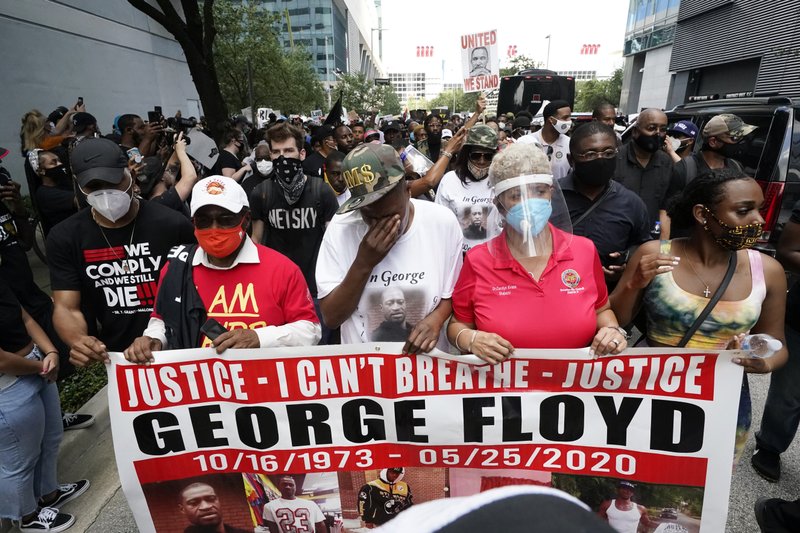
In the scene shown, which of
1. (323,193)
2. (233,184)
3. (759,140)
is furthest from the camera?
(759,140)

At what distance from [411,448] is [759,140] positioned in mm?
5014

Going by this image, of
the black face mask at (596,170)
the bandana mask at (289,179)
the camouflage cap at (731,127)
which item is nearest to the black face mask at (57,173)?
the bandana mask at (289,179)

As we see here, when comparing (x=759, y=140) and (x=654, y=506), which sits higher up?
(x=759, y=140)

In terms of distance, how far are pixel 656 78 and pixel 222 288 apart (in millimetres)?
43758

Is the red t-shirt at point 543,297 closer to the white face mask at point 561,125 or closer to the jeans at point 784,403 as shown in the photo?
the jeans at point 784,403

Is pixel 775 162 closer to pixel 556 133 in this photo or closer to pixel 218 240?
pixel 556 133

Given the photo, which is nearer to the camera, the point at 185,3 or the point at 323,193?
the point at 323,193

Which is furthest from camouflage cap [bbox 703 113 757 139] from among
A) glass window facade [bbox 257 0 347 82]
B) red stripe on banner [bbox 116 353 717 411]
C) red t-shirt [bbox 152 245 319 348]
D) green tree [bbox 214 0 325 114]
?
glass window facade [bbox 257 0 347 82]

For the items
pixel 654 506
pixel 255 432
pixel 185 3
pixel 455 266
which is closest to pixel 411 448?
pixel 255 432

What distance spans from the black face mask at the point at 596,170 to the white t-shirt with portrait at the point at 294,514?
2.47m

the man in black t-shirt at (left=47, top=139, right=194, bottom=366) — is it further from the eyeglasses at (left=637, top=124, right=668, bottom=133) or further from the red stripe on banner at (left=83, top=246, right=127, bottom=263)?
the eyeglasses at (left=637, top=124, right=668, bottom=133)

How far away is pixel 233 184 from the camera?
90.3 inches

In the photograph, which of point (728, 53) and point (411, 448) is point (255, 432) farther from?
point (728, 53)

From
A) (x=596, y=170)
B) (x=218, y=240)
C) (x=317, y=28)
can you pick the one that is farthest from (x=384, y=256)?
(x=317, y=28)
